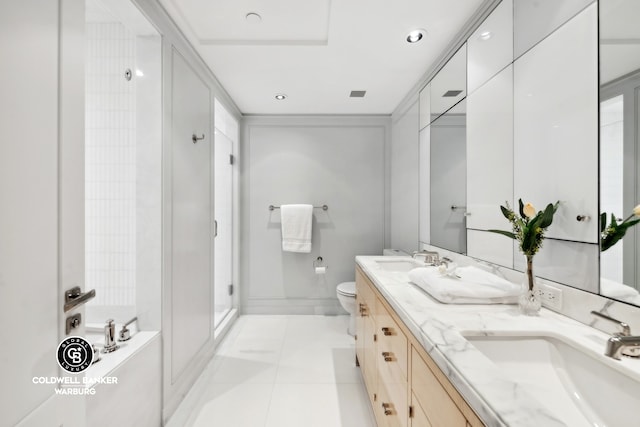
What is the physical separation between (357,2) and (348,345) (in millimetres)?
2420

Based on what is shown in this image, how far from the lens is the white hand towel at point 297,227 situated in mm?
2875

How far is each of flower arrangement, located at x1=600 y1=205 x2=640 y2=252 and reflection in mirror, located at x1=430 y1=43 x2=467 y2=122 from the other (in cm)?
103


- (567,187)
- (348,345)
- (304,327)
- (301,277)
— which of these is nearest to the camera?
(567,187)

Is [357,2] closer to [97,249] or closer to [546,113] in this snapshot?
[546,113]

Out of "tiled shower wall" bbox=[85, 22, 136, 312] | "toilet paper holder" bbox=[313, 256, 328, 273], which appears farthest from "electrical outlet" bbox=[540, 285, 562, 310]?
"toilet paper holder" bbox=[313, 256, 328, 273]

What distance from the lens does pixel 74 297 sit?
0.83 meters

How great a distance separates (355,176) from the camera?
119 inches

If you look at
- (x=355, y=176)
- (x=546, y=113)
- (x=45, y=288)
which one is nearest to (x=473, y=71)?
(x=546, y=113)

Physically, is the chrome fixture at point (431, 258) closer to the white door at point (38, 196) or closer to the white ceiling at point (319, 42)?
the white ceiling at point (319, 42)

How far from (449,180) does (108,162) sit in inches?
82.2

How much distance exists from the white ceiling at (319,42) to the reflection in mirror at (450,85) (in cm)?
12

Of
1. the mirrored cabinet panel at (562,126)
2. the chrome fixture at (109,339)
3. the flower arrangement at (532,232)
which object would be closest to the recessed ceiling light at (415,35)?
the mirrored cabinet panel at (562,126)

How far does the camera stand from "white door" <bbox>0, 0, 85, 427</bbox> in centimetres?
65

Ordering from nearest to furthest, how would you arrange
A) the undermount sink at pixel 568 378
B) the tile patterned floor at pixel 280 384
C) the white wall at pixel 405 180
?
the undermount sink at pixel 568 378 < the tile patterned floor at pixel 280 384 < the white wall at pixel 405 180
